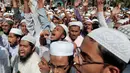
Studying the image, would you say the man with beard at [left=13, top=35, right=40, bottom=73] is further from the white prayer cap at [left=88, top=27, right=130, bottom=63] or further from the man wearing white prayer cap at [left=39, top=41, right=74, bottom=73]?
the white prayer cap at [left=88, top=27, right=130, bottom=63]

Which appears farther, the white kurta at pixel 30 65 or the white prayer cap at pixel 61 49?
the white kurta at pixel 30 65

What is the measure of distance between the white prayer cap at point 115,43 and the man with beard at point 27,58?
2193 millimetres

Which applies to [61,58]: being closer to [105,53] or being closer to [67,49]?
[67,49]

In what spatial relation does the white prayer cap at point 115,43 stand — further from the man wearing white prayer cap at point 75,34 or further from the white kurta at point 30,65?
the man wearing white prayer cap at point 75,34

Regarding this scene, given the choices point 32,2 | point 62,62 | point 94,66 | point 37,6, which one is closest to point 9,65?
point 37,6

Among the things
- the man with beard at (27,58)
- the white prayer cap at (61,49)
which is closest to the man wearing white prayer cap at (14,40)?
the man with beard at (27,58)

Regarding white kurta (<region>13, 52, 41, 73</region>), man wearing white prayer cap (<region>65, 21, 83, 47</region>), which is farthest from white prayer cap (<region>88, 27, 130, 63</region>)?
man wearing white prayer cap (<region>65, 21, 83, 47</region>)

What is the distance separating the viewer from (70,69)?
2.68m

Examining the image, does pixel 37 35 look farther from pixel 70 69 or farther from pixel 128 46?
pixel 128 46

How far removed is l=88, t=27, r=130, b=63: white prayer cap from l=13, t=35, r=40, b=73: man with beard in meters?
2.19

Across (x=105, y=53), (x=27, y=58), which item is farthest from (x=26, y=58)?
(x=105, y=53)

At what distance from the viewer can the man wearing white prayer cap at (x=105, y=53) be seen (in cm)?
174

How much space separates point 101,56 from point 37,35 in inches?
141

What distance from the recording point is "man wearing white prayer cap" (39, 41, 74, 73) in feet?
8.20
